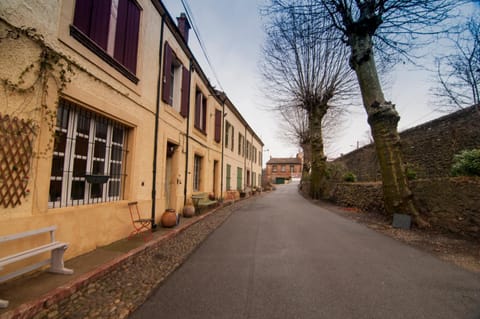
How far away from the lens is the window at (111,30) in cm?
370

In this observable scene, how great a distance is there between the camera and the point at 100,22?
13.3ft

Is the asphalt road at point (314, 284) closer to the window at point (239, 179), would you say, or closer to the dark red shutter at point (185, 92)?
the dark red shutter at point (185, 92)

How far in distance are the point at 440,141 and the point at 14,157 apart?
12539 millimetres

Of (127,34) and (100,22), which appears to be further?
(127,34)

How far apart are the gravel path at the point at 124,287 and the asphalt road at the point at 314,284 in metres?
0.18

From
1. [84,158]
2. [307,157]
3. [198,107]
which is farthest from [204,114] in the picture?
[307,157]

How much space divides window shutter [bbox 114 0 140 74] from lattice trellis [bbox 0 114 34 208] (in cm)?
255

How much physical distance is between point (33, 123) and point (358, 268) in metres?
5.36

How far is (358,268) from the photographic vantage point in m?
3.33

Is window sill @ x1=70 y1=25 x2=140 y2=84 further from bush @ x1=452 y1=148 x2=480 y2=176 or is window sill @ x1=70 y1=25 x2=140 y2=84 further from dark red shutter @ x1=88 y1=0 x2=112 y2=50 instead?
bush @ x1=452 y1=148 x2=480 y2=176

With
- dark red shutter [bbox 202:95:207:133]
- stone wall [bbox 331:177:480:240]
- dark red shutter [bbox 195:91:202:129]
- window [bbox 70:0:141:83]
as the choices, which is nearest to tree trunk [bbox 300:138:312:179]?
dark red shutter [bbox 202:95:207:133]

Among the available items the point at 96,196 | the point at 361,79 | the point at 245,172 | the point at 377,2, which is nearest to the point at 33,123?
the point at 96,196

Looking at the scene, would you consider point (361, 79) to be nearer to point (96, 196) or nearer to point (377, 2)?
point (377, 2)

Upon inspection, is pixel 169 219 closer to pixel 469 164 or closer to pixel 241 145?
pixel 469 164
